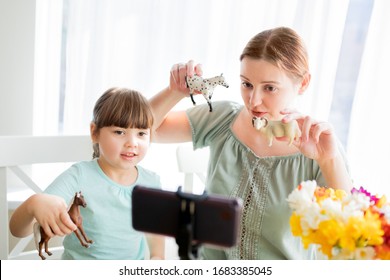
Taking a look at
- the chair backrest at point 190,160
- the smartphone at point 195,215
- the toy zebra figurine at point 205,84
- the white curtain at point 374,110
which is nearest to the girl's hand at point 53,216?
the smartphone at point 195,215

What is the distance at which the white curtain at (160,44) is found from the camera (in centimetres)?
176

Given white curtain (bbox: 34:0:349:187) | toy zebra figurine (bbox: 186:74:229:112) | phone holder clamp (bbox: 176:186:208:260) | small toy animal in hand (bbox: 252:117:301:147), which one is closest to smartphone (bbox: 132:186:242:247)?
phone holder clamp (bbox: 176:186:208:260)

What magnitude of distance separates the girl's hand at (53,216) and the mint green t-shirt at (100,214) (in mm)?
199

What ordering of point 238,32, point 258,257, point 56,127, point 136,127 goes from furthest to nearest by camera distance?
point 56,127 < point 238,32 < point 258,257 < point 136,127

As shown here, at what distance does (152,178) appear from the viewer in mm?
1267

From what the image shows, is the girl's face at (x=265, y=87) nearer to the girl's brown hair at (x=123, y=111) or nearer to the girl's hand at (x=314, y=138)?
the girl's hand at (x=314, y=138)

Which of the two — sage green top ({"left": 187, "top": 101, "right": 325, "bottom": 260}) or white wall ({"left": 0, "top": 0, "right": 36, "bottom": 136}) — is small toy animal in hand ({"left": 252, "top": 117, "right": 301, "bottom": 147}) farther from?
white wall ({"left": 0, "top": 0, "right": 36, "bottom": 136})

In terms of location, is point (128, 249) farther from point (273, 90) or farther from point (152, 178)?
point (273, 90)

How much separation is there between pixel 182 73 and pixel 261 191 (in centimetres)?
35

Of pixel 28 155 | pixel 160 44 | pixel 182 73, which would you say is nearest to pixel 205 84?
pixel 182 73
